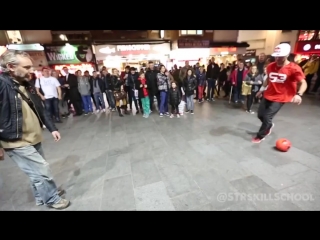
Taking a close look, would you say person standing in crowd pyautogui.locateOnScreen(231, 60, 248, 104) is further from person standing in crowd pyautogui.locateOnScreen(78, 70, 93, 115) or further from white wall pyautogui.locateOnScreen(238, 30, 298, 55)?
white wall pyautogui.locateOnScreen(238, 30, 298, 55)

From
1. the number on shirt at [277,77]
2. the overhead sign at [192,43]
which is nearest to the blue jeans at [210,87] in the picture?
the number on shirt at [277,77]

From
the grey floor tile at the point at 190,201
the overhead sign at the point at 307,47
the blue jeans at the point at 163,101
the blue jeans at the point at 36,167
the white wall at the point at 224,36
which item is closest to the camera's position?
the blue jeans at the point at 36,167

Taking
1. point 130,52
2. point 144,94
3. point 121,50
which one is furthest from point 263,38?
point 144,94

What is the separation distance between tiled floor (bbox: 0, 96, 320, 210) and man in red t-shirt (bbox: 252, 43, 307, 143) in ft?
2.72

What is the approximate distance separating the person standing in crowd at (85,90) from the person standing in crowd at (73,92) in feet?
0.54

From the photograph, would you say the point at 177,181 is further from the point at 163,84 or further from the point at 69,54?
the point at 69,54

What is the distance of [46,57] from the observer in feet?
40.1

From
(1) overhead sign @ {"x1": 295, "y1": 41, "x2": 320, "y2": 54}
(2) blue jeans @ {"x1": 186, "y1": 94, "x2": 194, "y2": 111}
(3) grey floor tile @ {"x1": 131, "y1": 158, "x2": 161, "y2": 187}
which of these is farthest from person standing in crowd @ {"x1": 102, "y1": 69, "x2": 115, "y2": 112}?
(1) overhead sign @ {"x1": 295, "y1": 41, "x2": 320, "y2": 54}

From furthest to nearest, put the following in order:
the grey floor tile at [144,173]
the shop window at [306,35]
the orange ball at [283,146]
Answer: the shop window at [306,35]
the orange ball at [283,146]
the grey floor tile at [144,173]

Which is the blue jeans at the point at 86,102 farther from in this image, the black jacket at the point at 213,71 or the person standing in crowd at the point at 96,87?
the black jacket at the point at 213,71

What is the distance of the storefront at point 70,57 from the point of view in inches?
484

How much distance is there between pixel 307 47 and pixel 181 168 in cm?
1615

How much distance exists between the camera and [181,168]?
3119 millimetres
